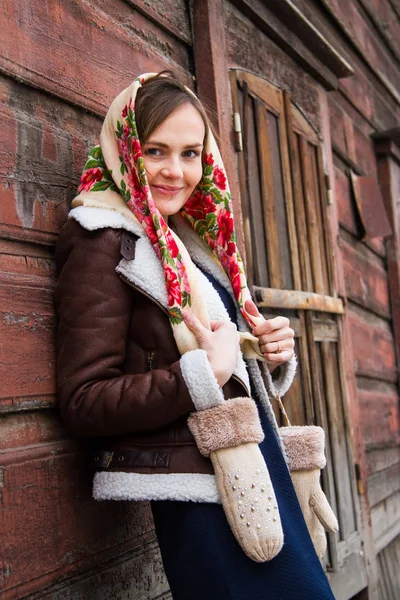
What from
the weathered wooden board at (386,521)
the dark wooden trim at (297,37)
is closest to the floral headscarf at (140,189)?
the dark wooden trim at (297,37)

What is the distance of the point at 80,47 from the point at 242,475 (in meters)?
1.23

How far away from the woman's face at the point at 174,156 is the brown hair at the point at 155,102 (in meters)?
0.01

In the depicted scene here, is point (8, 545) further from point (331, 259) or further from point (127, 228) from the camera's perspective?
point (331, 259)

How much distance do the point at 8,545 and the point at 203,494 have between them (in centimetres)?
43

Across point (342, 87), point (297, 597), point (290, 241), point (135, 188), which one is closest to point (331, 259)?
point (290, 241)

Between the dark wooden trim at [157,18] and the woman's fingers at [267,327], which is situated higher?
the dark wooden trim at [157,18]

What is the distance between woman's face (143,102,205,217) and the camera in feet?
5.74

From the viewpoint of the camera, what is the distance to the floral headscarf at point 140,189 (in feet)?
5.36

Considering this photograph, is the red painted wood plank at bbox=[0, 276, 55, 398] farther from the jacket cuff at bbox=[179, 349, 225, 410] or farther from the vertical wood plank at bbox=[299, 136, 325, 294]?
the vertical wood plank at bbox=[299, 136, 325, 294]

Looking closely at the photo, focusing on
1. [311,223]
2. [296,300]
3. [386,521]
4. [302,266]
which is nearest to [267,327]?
[296,300]

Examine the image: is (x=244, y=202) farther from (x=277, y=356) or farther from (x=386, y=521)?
(x=386, y=521)

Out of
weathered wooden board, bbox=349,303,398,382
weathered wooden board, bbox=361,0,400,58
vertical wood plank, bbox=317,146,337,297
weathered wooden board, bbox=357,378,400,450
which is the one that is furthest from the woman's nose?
weathered wooden board, bbox=361,0,400,58

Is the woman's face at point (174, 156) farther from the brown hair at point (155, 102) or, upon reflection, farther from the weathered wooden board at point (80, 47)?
the weathered wooden board at point (80, 47)

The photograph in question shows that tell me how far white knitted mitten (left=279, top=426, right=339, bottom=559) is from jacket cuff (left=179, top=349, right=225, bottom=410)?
16.6 inches
